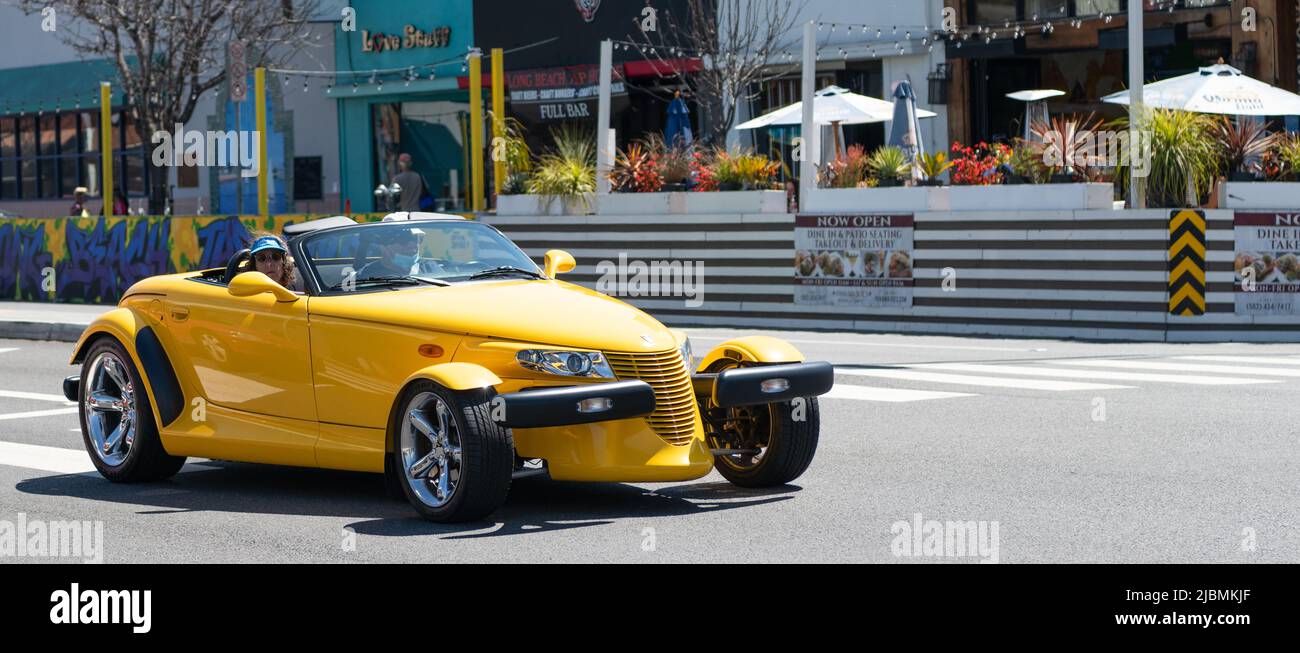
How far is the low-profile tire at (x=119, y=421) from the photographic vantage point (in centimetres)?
972

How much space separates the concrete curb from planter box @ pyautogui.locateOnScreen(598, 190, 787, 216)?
7.04 metres

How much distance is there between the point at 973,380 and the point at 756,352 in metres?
6.31

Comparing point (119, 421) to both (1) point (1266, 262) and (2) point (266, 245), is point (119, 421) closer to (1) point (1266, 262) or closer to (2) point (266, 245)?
(2) point (266, 245)

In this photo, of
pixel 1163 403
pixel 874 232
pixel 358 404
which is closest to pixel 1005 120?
pixel 874 232

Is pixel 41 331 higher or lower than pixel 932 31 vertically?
lower

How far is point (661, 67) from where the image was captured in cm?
3309

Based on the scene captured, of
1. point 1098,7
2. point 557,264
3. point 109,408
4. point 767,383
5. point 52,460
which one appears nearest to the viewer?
point 767,383

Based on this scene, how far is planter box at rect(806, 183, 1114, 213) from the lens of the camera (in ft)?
64.4

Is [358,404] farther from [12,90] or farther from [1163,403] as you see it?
[12,90]

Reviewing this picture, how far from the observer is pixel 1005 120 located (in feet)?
100.0

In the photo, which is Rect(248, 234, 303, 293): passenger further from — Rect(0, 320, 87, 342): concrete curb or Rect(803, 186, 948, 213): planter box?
Rect(0, 320, 87, 342): concrete curb

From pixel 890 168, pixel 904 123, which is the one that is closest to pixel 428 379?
pixel 890 168

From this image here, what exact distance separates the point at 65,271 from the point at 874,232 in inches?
559

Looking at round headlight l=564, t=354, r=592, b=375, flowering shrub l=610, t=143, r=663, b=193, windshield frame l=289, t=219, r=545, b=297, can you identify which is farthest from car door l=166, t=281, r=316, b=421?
flowering shrub l=610, t=143, r=663, b=193
